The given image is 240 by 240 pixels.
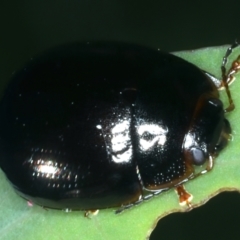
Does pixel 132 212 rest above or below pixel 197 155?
below

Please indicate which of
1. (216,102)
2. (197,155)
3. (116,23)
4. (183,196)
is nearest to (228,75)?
(216,102)

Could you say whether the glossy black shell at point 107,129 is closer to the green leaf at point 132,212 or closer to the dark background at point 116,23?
the green leaf at point 132,212

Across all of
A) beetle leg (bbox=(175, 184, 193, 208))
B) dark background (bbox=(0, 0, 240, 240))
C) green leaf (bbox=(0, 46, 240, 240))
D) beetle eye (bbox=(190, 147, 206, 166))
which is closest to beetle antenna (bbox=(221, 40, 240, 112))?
green leaf (bbox=(0, 46, 240, 240))

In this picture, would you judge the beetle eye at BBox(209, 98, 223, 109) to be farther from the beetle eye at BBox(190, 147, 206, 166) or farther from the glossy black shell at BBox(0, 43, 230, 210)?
the beetle eye at BBox(190, 147, 206, 166)

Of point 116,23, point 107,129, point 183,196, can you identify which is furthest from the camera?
point 116,23

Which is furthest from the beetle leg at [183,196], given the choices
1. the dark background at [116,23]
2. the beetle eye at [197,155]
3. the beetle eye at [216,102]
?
the dark background at [116,23]

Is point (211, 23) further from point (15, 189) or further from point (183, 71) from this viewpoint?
point (15, 189)

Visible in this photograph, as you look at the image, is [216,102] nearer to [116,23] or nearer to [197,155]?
[197,155]
